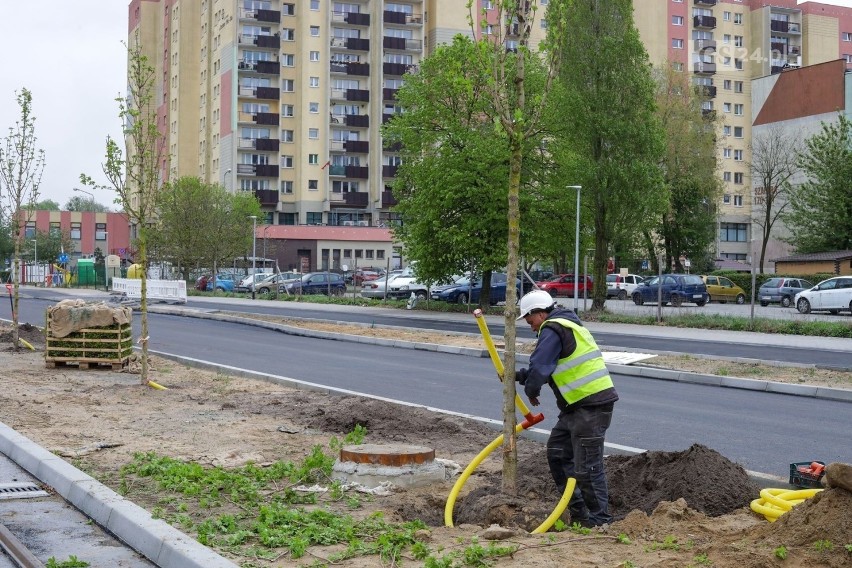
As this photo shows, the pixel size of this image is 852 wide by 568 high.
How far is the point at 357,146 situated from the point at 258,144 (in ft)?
28.1

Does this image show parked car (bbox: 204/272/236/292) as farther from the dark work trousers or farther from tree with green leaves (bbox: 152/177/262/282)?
the dark work trousers

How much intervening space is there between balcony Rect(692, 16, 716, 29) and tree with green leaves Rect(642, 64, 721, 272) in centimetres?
2606

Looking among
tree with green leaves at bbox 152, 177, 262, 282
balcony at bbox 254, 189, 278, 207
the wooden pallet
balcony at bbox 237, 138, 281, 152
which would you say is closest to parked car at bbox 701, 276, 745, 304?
tree with green leaves at bbox 152, 177, 262, 282

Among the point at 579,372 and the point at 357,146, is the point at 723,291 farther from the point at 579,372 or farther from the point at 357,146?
the point at 579,372

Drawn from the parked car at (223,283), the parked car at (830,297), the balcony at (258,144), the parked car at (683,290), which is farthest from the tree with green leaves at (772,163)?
the balcony at (258,144)

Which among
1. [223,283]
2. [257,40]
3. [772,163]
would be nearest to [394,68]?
[257,40]

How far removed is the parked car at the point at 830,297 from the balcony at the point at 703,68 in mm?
56463

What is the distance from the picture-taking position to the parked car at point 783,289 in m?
47.6

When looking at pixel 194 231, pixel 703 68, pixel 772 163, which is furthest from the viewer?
pixel 703 68

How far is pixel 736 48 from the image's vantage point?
9688 cm

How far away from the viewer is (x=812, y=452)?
9312mm

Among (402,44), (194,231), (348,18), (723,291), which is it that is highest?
(348,18)

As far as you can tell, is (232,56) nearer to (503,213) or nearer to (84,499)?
(503,213)

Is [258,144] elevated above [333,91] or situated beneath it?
situated beneath
